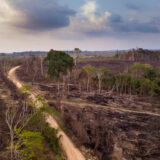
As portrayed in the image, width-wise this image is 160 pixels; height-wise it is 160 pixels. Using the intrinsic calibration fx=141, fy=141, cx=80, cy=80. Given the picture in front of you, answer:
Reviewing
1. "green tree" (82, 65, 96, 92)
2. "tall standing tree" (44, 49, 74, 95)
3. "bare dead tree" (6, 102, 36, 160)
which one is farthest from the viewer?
"green tree" (82, 65, 96, 92)

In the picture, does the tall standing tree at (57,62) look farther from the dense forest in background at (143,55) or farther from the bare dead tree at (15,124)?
the dense forest in background at (143,55)

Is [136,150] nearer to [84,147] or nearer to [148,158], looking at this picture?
[148,158]

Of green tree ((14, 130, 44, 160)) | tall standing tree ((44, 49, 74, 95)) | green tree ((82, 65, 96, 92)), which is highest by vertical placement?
tall standing tree ((44, 49, 74, 95))

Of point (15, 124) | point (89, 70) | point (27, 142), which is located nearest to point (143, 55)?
point (89, 70)

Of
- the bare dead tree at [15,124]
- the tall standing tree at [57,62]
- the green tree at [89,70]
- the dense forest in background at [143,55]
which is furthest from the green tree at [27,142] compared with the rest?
the dense forest in background at [143,55]

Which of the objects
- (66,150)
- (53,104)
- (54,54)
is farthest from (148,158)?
(54,54)

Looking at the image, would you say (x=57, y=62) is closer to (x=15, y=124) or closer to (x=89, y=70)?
(x=89, y=70)

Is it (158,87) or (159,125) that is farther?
(158,87)

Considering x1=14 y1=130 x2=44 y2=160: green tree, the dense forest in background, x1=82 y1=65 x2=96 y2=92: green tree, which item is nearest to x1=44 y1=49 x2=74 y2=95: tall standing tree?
x1=82 y1=65 x2=96 y2=92: green tree

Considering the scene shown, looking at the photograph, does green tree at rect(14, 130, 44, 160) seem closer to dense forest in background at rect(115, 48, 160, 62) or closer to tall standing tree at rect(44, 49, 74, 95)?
tall standing tree at rect(44, 49, 74, 95)

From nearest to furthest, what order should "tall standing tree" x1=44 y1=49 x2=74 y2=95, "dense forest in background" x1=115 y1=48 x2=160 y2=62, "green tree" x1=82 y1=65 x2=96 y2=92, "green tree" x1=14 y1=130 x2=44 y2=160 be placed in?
"green tree" x1=14 y1=130 x2=44 y2=160
"tall standing tree" x1=44 y1=49 x2=74 y2=95
"green tree" x1=82 y1=65 x2=96 y2=92
"dense forest in background" x1=115 y1=48 x2=160 y2=62

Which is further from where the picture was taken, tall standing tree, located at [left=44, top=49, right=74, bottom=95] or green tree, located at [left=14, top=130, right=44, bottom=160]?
tall standing tree, located at [left=44, top=49, right=74, bottom=95]
